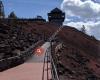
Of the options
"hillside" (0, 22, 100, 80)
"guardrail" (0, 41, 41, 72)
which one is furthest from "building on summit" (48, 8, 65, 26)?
"guardrail" (0, 41, 41, 72)

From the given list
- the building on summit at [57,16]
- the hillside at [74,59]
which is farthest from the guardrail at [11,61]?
the building on summit at [57,16]

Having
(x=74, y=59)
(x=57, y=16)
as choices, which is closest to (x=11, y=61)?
(x=74, y=59)

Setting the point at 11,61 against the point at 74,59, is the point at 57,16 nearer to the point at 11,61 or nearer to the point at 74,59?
Answer: the point at 74,59

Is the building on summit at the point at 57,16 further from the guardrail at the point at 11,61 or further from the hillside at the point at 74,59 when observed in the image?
the guardrail at the point at 11,61

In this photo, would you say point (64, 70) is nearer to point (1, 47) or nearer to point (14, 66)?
point (14, 66)

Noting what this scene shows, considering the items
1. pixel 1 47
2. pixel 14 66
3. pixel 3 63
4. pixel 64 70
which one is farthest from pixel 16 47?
pixel 3 63

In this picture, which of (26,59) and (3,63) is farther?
(26,59)

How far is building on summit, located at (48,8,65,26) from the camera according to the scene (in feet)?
463

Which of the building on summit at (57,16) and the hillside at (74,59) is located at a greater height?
the building on summit at (57,16)

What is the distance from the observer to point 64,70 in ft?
147

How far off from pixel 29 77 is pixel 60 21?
11429 centimetres

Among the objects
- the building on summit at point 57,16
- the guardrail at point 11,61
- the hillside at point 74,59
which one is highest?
the building on summit at point 57,16

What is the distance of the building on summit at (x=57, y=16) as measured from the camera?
14100 cm

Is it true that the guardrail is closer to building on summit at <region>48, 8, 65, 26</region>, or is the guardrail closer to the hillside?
the hillside
